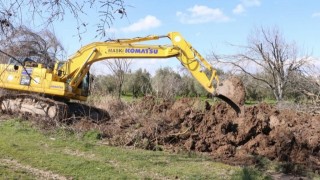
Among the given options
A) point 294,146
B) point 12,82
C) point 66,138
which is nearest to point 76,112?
point 12,82

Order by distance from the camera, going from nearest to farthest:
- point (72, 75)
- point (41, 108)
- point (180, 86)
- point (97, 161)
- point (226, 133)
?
point (97, 161) < point (226, 133) < point (41, 108) < point (72, 75) < point (180, 86)

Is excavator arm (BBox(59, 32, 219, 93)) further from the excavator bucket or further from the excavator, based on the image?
the excavator bucket

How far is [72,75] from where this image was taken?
52.4 ft

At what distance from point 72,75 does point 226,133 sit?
21.4 ft

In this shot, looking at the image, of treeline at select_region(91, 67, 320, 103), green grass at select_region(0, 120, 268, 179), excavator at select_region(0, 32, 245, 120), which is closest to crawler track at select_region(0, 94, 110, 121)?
excavator at select_region(0, 32, 245, 120)

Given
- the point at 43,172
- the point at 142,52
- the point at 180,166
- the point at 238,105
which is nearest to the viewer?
the point at 43,172

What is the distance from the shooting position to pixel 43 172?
27.7ft

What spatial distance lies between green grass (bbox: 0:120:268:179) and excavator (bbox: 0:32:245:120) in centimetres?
295

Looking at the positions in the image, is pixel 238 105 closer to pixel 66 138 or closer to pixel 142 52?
pixel 142 52

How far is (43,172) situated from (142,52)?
23.7 ft

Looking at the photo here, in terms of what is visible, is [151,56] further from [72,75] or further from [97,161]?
[97,161]

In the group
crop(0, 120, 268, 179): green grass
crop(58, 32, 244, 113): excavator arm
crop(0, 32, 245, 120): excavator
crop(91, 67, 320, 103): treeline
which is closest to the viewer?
crop(0, 120, 268, 179): green grass

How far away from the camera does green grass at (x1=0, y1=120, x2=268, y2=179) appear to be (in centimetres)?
854

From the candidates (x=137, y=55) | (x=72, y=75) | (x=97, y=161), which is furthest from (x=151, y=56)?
(x=97, y=161)
